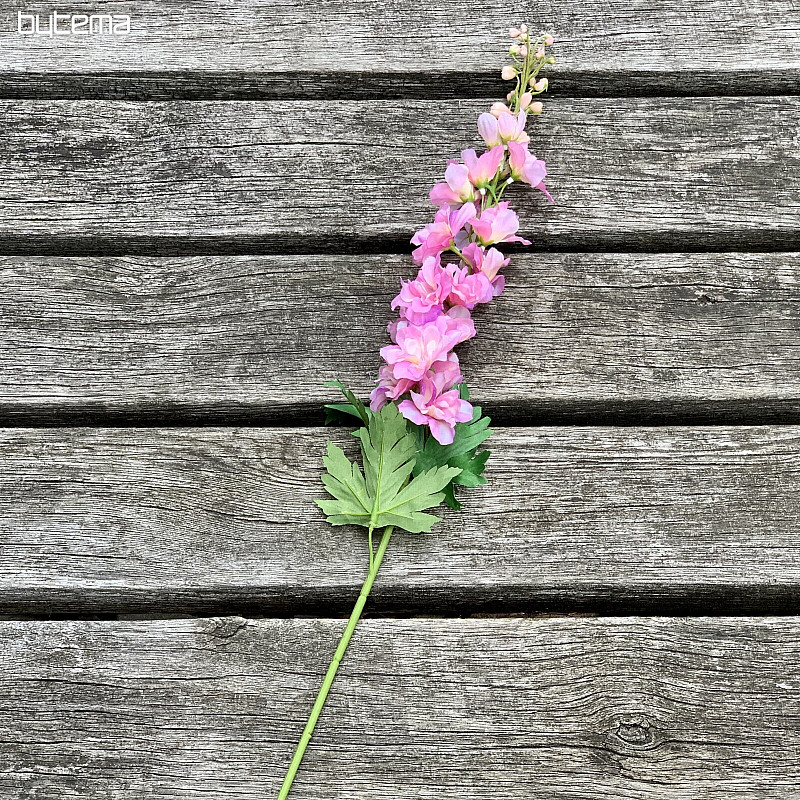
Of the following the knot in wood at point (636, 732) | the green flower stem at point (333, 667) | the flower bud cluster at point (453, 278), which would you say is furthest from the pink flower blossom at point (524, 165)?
the knot in wood at point (636, 732)

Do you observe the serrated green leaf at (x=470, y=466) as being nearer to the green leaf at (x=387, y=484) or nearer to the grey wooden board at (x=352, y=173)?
the green leaf at (x=387, y=484)

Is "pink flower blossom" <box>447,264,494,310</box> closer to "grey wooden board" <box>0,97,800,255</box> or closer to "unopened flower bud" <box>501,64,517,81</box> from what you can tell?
"grey wooden board" <box>0,97,800,255</box>

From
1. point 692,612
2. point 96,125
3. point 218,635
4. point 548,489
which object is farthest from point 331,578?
point 96,125

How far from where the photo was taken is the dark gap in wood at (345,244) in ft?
2.39

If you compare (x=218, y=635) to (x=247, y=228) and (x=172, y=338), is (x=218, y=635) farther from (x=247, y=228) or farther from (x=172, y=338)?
(x=247, y=228)

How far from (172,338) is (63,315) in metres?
0.11

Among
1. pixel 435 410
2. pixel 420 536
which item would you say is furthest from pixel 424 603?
pixel 435 410

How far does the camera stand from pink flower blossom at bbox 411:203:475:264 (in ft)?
2.11

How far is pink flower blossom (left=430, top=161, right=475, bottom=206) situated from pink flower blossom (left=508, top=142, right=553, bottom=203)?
5 cm

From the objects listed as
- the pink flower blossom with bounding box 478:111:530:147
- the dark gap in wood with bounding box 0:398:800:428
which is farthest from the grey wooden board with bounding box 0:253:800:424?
the pink flower blossom with bounding box 478:111:530:147

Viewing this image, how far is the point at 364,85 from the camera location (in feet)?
2.51

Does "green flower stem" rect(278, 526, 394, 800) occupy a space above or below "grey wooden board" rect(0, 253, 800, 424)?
below

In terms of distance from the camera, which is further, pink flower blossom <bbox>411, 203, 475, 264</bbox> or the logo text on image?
the logo text on image

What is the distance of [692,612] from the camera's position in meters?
0.68
